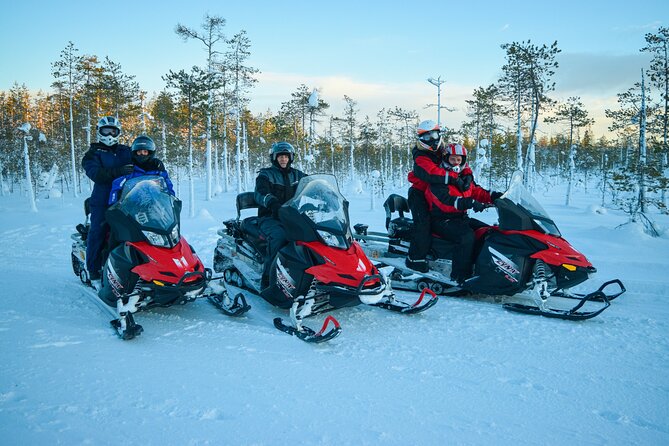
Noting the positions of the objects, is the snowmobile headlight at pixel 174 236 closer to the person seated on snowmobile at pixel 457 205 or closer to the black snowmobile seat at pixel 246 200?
the black snowmobile seat at pixel 246 200

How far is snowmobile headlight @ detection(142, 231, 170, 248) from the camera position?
4199 millimetres

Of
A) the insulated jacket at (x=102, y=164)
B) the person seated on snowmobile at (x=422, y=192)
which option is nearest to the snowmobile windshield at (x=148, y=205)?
the insulated jacket at (x=102, y=164)

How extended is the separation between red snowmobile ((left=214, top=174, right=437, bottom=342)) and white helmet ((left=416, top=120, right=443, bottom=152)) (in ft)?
5.30

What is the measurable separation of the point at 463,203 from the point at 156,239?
354 cm

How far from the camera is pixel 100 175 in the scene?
4.78 m

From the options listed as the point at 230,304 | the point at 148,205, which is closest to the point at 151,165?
the point at 148,205

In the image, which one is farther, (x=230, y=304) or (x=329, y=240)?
(x=230, y=304)

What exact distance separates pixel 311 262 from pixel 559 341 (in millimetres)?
2399

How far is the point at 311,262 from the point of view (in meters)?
4.13

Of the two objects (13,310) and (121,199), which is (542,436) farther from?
(13,310)

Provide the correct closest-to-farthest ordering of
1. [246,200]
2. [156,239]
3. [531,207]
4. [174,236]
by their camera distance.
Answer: [156,239]
[174,236]
[531,207]
[246,200]

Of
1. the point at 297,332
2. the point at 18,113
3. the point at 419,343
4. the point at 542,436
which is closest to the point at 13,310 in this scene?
the point at 297,332

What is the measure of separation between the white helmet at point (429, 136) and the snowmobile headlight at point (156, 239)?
3387 millimetres

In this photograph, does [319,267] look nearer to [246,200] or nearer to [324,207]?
[324,207]
